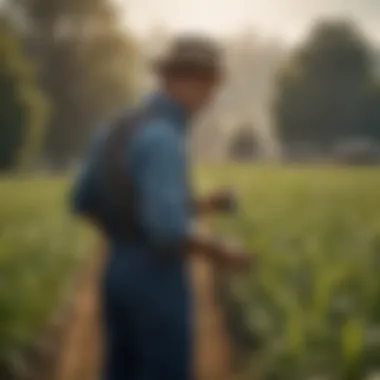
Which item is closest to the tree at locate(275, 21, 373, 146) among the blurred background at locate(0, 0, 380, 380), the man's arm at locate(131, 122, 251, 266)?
the blurred background at locate(0, 0, 380, 380)

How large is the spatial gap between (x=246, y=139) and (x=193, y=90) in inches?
6.1

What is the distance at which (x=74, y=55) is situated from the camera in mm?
1846

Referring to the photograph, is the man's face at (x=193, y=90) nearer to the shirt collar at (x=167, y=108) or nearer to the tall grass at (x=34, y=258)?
the shirt collar at (x=167, y=108)

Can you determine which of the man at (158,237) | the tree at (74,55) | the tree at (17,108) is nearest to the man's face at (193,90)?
the man at (158,237)

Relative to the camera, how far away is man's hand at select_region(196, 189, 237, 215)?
1.76 meters

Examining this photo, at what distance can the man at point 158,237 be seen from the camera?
1.69 m

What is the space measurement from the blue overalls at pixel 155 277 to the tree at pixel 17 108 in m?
0.13

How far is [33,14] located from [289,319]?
698 mm

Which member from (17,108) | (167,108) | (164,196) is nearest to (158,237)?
(164,196)

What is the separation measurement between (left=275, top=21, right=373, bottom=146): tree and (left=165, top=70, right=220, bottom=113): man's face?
0.15m

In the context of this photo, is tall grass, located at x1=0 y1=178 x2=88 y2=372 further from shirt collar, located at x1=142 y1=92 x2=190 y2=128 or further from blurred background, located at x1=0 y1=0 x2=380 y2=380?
shirt collar, located at x1=142 y1=92 x2=190 y2=128

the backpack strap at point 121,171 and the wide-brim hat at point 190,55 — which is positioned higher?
the wide-brim hat at point 190,55

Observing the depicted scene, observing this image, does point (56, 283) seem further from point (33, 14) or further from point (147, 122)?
point (33, 14)

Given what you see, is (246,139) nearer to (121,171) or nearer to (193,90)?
(193,90)
